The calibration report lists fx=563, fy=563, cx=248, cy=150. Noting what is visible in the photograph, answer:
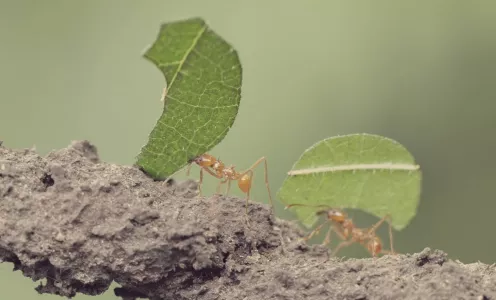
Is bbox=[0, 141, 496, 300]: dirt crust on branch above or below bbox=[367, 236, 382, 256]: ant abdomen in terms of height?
above

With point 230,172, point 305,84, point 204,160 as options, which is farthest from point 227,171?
point 305,84

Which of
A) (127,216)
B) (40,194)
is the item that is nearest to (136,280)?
(127,216)

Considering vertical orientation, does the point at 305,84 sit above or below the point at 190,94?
above

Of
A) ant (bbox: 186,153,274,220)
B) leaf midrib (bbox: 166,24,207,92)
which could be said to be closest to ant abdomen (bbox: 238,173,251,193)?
ant (bbox: 186,153,274,220)

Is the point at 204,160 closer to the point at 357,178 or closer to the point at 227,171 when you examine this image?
the point at 227,171

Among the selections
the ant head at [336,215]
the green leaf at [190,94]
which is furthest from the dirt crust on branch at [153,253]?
the ant head at [336,215]

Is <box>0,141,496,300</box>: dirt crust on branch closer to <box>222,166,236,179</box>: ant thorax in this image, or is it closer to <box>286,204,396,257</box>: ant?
<box>222,166,236,179</box>: ant thorax
